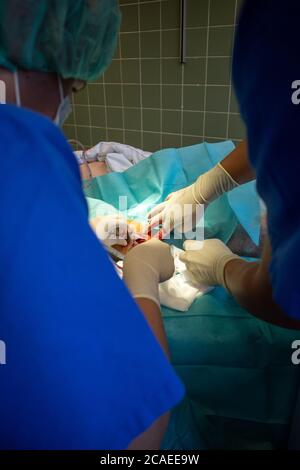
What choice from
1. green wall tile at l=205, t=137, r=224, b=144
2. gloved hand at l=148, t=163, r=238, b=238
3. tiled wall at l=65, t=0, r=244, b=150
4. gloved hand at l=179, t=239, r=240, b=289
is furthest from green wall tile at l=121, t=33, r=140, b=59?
gloved hand at l=179, t=239, r=240, b=289

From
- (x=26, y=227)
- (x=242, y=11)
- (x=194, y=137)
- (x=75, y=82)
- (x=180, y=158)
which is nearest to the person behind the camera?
(x=26, y=227)

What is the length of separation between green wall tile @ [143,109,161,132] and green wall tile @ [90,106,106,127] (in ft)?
1.15

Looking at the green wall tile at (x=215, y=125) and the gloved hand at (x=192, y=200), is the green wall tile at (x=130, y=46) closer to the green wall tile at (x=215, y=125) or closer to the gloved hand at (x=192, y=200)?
the green wall tile at (x=215, y=125)

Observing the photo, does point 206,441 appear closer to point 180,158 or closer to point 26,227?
point 26,227

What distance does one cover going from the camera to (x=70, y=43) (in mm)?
603

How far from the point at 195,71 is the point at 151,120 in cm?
45

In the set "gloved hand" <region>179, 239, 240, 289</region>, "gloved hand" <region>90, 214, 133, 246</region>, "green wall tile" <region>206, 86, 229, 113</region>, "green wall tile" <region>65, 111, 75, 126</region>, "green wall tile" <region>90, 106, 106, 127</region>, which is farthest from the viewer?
"green wall tile" <region>65, 111, 75, 126</region>

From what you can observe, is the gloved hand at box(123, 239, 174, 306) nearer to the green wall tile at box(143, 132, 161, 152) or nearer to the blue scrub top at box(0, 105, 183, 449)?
the blue scrub top at box(0, 105, 183, 449)

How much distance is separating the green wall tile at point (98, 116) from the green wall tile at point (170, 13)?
742mm

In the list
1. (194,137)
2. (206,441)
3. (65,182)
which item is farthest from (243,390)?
(194,137)

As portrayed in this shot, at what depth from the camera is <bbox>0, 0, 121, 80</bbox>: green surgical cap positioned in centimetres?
52

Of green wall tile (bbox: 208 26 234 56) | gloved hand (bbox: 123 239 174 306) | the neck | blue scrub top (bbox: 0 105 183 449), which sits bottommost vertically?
gloved hand (bbox: 123 239 174 306)

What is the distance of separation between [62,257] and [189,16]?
6.89 ft

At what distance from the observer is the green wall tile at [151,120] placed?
234 cm
